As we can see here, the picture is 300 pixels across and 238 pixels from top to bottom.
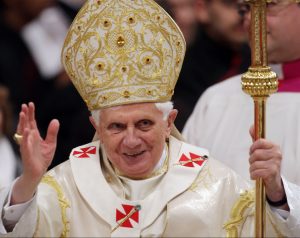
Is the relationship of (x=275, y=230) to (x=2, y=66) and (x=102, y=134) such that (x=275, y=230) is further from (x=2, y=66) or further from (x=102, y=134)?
(x=2, y=66)

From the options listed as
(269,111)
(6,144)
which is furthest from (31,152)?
(6,144)

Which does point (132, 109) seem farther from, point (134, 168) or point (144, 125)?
point (134, 168)

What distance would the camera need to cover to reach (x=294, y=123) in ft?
21.1

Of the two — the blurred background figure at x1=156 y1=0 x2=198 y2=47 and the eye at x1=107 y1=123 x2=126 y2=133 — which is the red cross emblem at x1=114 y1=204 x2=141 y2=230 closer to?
the eye at x1=107 y1=123 x2=126 y2=133

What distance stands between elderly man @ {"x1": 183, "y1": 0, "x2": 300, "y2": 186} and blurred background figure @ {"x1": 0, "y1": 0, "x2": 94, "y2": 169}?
5.61 ft

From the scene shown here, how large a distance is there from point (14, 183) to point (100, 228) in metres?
0.48

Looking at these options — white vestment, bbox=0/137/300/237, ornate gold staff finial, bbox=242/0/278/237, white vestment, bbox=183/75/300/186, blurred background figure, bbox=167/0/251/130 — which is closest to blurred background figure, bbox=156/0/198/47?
blurred background figure, bbox=167/0/251/130

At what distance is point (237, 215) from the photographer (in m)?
5.43

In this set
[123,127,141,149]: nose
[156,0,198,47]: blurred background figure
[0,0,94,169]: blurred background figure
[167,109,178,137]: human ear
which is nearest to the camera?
[123,127,141,149]: nose

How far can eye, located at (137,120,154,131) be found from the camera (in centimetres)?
533

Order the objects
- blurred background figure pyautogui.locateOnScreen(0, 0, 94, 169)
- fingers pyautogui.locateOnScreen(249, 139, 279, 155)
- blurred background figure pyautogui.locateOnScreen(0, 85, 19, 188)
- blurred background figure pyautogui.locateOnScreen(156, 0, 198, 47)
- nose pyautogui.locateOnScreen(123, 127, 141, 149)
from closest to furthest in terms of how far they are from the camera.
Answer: fingers pyautogui.locateOnScreen(249, 139, 279, 155) < nose pyautogui.locateOnScreen(123, 127, 141, 149) < blurred background figure pyautogui.locateOnScreen(0, 85, 19, 188) < blurred background figure pyautogui.locateOnScreen(156, 0, 198, 47) < blurred background figure pyautogui.locateOnScreen(0, 0, 94, 169)

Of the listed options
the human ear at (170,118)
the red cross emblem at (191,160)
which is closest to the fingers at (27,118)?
the human ear at (170,118)

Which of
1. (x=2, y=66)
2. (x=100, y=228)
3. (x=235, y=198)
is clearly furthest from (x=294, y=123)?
(x=2, y=66)

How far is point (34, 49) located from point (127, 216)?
344 cm
